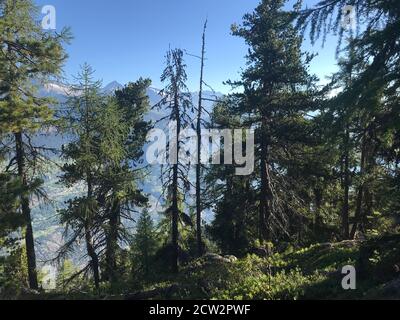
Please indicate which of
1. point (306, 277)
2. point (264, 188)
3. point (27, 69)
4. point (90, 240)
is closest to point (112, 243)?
point (90, 240)

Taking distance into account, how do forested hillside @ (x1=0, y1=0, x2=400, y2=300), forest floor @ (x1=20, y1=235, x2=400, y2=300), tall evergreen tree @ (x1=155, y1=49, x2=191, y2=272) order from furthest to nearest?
tall evergreen tree @ (x1=155, y1=49, x2=191, y2=272) < forested hillside @ (x1=0, y1=0, x2=400, y2=300) < forest floor @ (x1=20, y1=235, x2=400, y2=300)

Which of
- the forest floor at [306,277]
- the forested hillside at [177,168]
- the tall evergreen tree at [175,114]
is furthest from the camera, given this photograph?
the tall evergreen tree at [175,114]

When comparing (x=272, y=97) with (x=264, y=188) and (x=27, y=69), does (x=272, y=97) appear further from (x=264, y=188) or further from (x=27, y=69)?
(x=27, y=69)

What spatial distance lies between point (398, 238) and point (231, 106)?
14.9 m

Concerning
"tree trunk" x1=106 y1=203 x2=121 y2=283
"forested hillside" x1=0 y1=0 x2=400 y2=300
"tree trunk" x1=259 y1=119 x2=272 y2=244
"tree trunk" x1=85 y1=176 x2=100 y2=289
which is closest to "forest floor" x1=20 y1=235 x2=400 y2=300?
"forested hillside" x1=0 y1=0 x2=400 y2=300

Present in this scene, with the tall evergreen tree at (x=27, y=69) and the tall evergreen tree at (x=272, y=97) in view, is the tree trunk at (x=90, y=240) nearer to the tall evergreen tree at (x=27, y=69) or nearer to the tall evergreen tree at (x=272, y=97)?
the tall evergreen tree at (x=27, y=69)

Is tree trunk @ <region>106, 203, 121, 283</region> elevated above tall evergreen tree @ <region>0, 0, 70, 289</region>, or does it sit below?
below

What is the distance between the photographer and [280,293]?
1061cm

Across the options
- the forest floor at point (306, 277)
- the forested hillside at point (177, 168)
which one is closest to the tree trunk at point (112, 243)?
the forested hillside at point (177, 168)

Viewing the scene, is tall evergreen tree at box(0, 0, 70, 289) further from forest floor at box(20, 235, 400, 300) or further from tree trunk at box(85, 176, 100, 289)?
forest floor at box(20, 235, 400, 300)

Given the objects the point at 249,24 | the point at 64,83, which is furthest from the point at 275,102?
the point at 64,83

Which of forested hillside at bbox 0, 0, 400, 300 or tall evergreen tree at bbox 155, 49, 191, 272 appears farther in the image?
tall evergreen tree at bbox 155, 49, 191, 272
